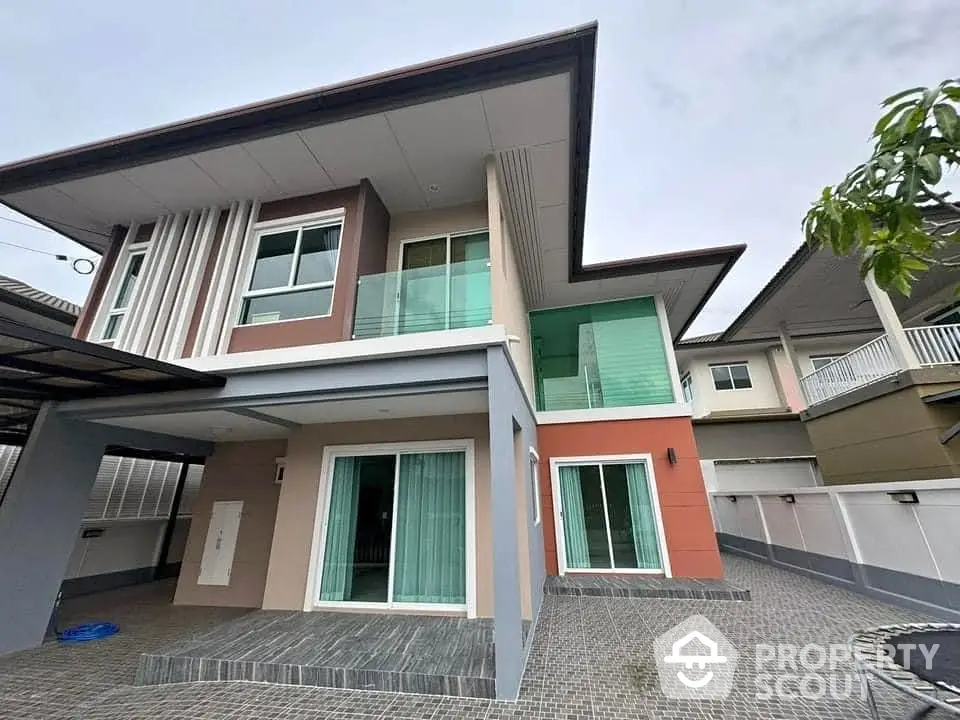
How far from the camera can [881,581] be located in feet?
18.2

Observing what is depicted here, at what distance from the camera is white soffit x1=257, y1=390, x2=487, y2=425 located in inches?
183

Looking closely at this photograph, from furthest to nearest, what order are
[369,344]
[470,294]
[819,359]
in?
[819,359] → [470,294] → [369,344]

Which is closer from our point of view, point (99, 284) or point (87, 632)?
point (87, 632)

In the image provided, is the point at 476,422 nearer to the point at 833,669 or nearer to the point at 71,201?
the point at 833,669

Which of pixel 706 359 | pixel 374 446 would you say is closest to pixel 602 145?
pixel 374 446

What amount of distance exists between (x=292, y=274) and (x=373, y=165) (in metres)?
1.91

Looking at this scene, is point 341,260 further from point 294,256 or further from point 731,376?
point 731,376

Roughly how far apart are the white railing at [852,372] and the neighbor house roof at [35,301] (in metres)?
15.7

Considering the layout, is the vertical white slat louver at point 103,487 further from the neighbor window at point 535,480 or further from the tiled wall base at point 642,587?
the tiled wall base at point 642,587

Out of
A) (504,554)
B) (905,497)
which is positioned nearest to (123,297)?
(504,554)

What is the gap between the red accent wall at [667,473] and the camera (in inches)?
258

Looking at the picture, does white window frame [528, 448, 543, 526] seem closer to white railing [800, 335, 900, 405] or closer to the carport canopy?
the carport canopy

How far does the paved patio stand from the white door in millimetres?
599

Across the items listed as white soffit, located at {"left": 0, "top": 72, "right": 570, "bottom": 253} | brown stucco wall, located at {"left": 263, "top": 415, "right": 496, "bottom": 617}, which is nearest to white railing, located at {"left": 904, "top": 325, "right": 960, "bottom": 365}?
white soffit, located at {"left": 0, "top": 72, "right": 570, "bottom": 253}
